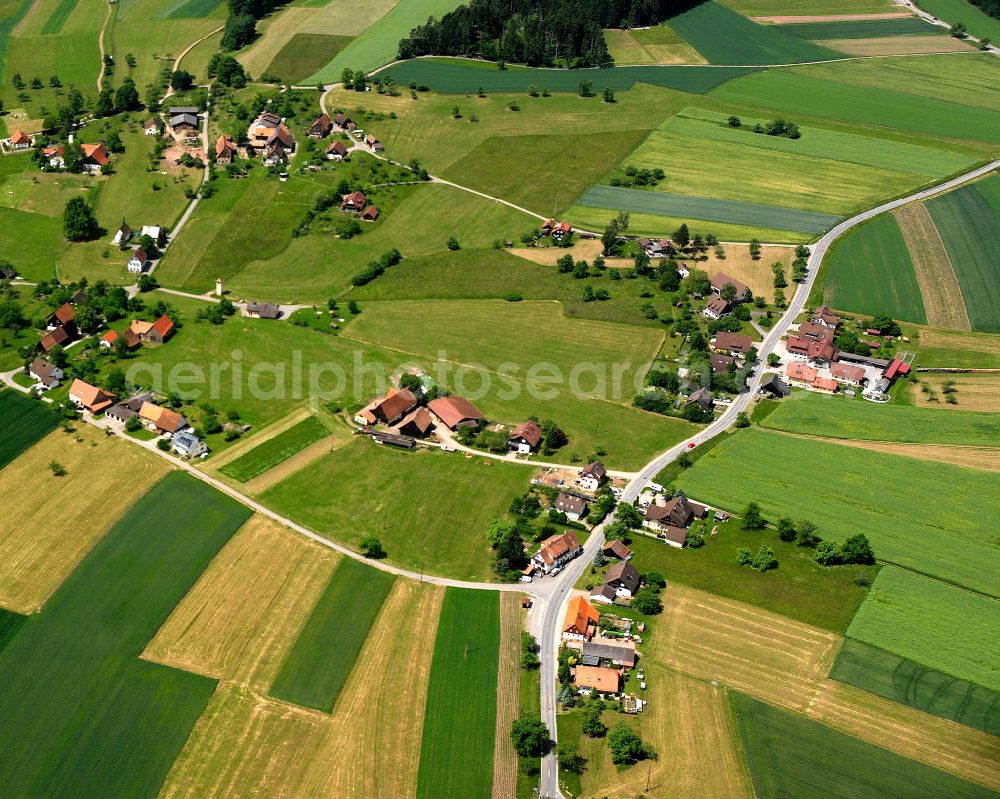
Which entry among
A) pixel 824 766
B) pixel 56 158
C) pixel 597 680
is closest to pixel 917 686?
pixel 824 766

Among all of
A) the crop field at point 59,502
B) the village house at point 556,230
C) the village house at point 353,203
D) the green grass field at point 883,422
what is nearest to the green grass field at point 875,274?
the green grass field at point 883,422

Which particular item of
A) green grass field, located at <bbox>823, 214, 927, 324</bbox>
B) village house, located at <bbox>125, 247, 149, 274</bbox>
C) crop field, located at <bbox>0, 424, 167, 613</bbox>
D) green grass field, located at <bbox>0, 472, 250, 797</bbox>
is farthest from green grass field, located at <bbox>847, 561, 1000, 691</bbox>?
village house, located at <bbox>125, 247, 149, 274</bbox>

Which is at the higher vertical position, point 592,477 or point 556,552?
point 592,477

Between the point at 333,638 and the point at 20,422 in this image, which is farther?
the point at 20,422

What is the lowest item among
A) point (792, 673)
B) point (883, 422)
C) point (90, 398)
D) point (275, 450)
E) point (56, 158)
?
point (792, 673)

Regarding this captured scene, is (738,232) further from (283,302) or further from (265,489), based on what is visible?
(265,489)

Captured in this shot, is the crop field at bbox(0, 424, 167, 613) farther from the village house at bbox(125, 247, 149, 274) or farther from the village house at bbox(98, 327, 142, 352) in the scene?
the village house at bbox(125, 247, 149, 274)

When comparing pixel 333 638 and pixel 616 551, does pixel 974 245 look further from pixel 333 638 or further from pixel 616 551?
pixel 333 638
